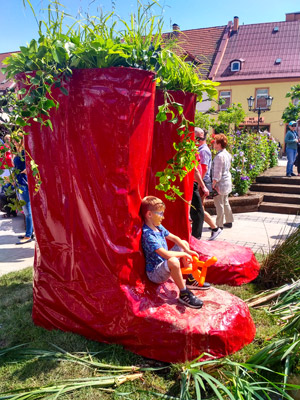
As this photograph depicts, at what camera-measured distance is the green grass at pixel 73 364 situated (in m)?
2.45

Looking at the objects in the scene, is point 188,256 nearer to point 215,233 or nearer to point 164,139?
point 164,139

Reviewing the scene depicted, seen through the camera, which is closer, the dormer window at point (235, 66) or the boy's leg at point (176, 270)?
the boy's leg at point (176, 270)

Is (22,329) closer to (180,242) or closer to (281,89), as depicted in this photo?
(180,242)

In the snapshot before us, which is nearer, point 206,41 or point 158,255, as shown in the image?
point 158,255

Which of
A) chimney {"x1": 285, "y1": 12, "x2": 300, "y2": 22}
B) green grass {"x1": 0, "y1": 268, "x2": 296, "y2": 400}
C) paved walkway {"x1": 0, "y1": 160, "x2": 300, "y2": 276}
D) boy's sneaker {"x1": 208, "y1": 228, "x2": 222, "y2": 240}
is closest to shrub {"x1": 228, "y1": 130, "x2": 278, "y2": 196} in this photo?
paved walkway {"x1": 0, "y1": 160, "x2": 300, "y2": 276}

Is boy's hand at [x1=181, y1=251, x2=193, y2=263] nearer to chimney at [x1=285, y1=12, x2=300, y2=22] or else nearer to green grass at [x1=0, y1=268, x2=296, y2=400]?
green grass at [x1=0, y1=268, x2=296, y2=400]

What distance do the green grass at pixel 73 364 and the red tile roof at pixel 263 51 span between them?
29718mm

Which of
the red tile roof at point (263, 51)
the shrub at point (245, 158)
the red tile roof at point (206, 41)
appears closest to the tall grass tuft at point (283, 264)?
the shrub at point (245, 158)

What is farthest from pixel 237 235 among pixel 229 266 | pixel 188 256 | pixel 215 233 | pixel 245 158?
pixel 245 158

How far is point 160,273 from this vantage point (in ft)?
9.48

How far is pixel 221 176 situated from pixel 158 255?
3.85m

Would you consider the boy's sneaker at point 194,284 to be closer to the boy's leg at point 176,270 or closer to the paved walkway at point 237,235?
the boy's leg at point 176,270

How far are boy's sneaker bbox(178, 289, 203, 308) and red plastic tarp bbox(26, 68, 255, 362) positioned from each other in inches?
2.1

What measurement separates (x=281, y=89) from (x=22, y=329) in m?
30.3
